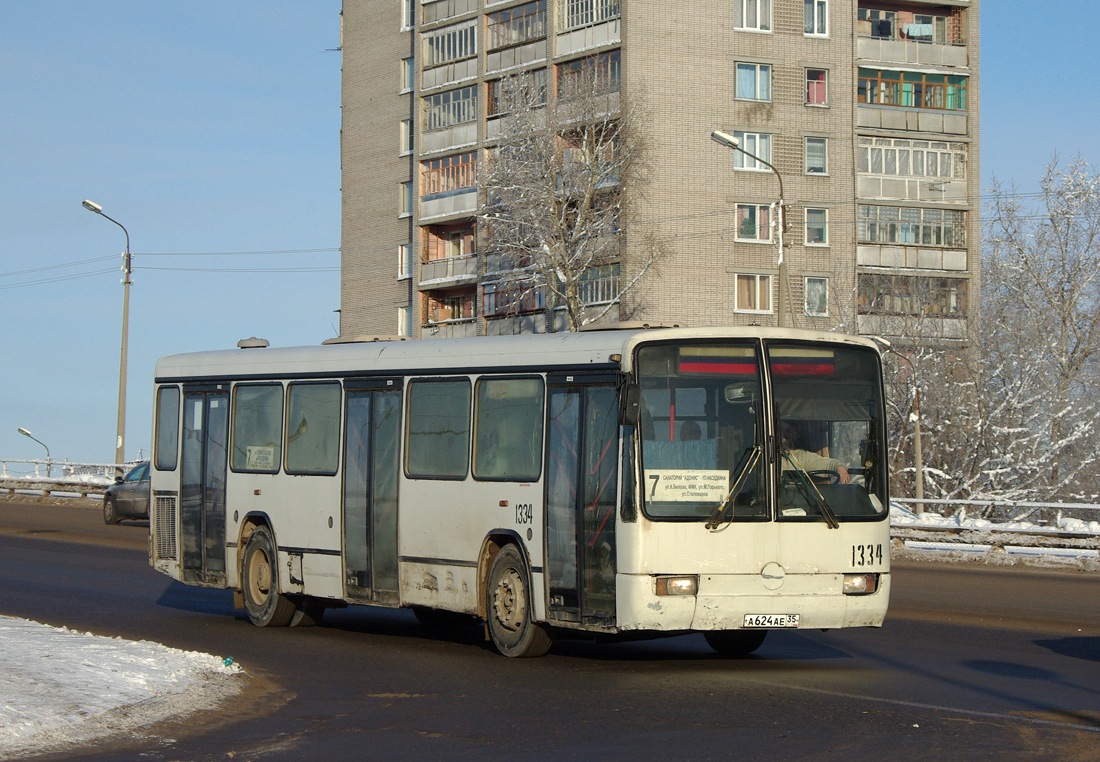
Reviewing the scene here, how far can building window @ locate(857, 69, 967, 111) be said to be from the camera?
185 ft

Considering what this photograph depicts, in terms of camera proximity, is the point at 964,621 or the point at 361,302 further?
the point at 361,302

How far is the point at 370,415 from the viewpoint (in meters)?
14.4

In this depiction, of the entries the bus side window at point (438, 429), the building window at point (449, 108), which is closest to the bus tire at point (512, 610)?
the bus side window at point (438, 429)

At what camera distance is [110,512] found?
120ft

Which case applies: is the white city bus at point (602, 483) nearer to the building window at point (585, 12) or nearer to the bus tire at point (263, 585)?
the bus tire at point (263, 585)

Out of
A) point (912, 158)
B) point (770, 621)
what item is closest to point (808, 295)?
point (912, 158)

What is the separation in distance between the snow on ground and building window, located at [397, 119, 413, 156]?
52.2m

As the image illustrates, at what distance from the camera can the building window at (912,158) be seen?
5606 cm

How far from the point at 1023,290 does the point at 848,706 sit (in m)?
47.0

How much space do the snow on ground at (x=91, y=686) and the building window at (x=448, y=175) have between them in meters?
47.9

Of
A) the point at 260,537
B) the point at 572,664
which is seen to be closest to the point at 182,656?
the point at 572,664

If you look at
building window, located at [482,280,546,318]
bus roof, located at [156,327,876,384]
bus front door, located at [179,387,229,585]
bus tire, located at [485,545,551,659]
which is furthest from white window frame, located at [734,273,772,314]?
bus tire, located at [485,545,551,659]

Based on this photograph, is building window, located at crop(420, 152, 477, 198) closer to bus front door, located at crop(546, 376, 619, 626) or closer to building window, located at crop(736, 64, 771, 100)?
building window, located at crop(736, 64, 771, 100)

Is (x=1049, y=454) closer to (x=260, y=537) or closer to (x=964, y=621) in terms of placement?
(x=964, y=621)
